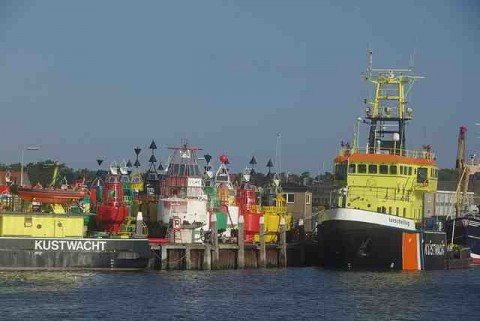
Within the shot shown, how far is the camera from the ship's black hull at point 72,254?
7212cm

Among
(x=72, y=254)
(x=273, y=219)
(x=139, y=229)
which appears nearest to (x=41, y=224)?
(x=72, y=254)

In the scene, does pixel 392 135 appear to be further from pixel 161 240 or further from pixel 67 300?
pixel 67 300

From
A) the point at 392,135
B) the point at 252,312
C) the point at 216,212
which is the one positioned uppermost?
the point at 392,135

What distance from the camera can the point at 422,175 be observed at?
8512 centimetres

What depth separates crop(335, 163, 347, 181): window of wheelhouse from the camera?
273ft

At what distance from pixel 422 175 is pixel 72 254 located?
27001mm

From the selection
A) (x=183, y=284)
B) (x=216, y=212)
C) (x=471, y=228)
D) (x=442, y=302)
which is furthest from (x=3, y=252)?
(x=471, y=228)

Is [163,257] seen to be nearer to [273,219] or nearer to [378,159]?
[378,159]

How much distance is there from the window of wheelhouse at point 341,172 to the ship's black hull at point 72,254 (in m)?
16.0

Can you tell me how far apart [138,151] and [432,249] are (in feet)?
102

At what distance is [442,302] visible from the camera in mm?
64500

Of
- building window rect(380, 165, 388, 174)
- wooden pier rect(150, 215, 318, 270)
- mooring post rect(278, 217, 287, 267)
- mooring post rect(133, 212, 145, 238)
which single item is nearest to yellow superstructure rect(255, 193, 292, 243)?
wooden pier rect(150, 215, 318, 270)

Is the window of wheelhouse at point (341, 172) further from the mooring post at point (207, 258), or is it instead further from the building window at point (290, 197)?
the building window at point (290, 197)

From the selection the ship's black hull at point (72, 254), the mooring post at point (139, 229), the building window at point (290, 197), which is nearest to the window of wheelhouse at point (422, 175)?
the mooring post at point (139, 229)
